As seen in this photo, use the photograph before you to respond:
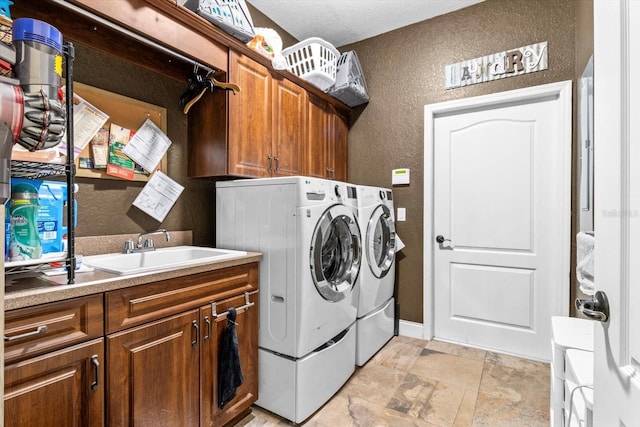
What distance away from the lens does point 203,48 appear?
69.9 inches

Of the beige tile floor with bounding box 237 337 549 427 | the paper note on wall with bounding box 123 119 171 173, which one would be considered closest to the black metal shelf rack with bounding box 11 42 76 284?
the paper note on wall with bounding box 123 119 171 173

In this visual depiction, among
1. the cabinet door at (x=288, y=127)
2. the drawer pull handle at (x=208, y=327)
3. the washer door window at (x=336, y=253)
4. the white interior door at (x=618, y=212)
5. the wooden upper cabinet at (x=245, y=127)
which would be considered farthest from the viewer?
the cabinet door at (x=288, y=127)

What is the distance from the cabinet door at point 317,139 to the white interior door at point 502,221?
970mm

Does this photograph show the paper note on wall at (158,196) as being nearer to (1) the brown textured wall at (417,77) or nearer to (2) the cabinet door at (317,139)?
(2) the cabinet door at (317,139)

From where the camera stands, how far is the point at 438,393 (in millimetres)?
2004

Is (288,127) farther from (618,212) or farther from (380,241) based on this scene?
(618,212)

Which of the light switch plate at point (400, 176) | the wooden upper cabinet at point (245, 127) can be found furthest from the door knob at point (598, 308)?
the light switch plate at point (400, 176)

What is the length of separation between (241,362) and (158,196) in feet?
3.63

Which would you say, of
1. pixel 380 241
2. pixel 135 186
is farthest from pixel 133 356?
pixel 380 241

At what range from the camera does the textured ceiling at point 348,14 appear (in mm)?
2572

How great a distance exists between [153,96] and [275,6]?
1.34 metres

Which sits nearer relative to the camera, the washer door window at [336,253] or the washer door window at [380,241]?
the washer door window at [336,253]

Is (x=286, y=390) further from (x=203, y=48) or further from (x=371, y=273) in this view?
(x=203, y=48)

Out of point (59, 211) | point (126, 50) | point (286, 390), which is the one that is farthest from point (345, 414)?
point (126, 50)
